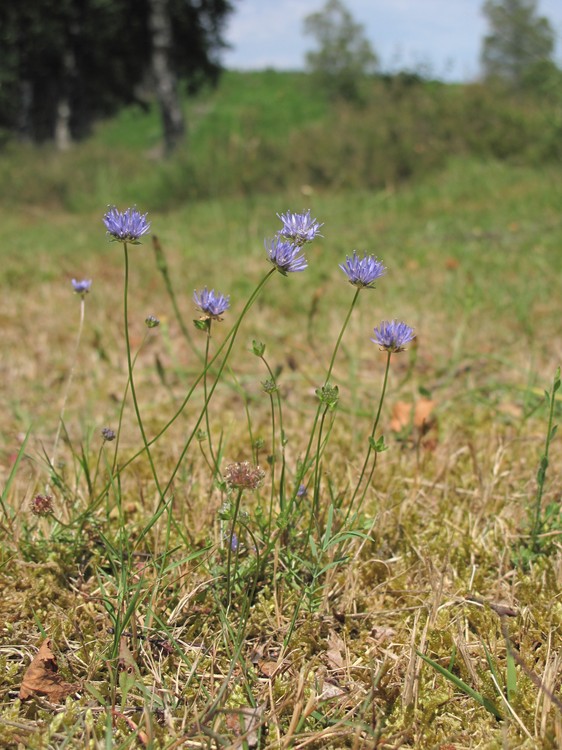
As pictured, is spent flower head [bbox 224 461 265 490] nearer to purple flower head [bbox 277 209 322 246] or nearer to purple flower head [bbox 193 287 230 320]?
purple flower head [bbox 193 287 230 320]

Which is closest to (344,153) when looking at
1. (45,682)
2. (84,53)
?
(45,682)

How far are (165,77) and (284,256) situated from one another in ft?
48.7

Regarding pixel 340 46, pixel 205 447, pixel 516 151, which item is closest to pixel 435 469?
pixel 205 447

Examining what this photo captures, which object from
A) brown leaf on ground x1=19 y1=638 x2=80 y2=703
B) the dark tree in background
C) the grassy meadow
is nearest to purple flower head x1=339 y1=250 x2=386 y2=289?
the grassy meadow

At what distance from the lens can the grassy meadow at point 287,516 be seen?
1.03 meters

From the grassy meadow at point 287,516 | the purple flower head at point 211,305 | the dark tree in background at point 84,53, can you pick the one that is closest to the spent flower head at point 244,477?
the grassy meadow at point 287,516

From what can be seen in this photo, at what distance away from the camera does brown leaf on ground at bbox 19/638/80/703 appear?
105cm

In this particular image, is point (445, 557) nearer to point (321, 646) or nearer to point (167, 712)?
point (321, 646)

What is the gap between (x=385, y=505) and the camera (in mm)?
1486

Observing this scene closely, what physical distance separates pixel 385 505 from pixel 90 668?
743 mm

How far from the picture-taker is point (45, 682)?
41.8 inches

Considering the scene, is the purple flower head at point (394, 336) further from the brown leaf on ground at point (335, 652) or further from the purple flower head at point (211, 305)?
the brown leaf on ground at point (335, 652)

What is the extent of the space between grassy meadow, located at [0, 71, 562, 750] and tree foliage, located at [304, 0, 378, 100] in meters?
13.3

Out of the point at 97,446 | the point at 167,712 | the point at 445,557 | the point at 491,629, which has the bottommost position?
Answer: the point at 167,712
